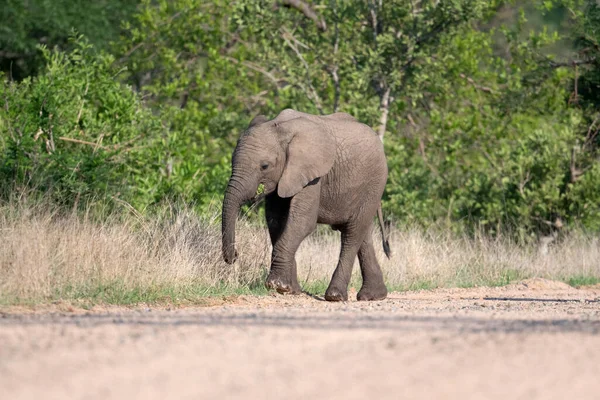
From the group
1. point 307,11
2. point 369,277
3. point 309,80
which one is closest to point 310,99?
point 309,80

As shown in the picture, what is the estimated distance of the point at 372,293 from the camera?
487 inches

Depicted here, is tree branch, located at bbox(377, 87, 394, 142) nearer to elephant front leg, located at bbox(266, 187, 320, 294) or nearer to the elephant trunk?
elephant front leg, located at bbox(266, 187, 320, 294)

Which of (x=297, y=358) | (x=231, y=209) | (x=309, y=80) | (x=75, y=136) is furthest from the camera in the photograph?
(x=309, y=80)

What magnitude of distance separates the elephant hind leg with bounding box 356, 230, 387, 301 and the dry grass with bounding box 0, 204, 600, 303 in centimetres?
73

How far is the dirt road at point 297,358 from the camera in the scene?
189 inches

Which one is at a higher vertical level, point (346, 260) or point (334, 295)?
point (346, 260)

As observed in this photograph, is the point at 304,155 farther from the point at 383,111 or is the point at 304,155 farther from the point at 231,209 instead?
the point at 383,111

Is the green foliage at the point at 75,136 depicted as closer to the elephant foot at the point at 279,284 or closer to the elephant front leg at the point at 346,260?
the elephant foot at the point at 279,284

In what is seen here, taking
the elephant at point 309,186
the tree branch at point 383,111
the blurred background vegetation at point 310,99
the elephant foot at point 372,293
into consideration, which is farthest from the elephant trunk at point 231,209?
the tree branch at point 383,111

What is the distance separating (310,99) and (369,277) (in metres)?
8.64

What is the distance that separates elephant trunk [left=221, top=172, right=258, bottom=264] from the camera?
36.9 ft

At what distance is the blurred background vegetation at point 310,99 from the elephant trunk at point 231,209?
3031 mm

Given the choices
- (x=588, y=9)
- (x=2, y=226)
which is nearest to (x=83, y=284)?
(x=2, y=226)

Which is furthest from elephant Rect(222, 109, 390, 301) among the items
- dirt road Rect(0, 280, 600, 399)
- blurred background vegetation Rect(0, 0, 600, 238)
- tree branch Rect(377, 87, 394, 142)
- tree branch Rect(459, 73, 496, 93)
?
tree branch Rect(459, 73, 496, 93)
